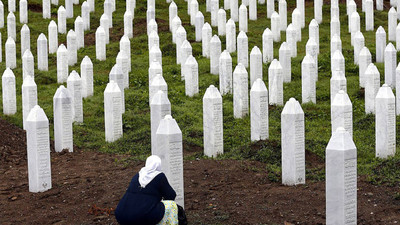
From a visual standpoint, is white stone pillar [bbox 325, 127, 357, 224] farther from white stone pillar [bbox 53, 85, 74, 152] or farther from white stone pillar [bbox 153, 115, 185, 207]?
white stone pillar [bbox 53, 85, 74, 152]

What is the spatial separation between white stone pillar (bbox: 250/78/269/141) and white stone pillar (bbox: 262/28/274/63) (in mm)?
5563

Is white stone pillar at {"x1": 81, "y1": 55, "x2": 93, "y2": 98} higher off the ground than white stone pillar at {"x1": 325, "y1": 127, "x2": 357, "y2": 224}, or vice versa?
white stone pillar at {"x1": 81, "y1": 55, "x2": 93, "y2": 98}

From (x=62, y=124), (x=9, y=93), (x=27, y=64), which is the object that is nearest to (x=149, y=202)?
(x=62, y=124)

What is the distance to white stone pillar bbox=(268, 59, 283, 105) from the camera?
14938 mm

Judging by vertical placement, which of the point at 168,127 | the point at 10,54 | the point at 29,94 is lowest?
the point at 168,127

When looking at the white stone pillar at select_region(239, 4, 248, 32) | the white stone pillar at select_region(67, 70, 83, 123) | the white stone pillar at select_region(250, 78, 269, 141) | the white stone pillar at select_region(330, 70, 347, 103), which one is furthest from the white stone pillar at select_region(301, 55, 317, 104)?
the white stone pillar at select_region(239, 4, 248, 32)

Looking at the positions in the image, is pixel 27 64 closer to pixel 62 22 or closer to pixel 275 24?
pixel 62 22

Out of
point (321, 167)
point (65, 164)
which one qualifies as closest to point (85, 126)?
point (65, 164)

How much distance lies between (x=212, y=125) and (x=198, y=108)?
10.5 ft

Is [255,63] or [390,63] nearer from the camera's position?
[390,63]

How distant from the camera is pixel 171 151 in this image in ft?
29.6

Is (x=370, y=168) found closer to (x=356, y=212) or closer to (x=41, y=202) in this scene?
(x=356, y=212)

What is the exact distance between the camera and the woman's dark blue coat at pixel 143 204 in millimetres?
7523

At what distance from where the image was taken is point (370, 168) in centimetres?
1070
